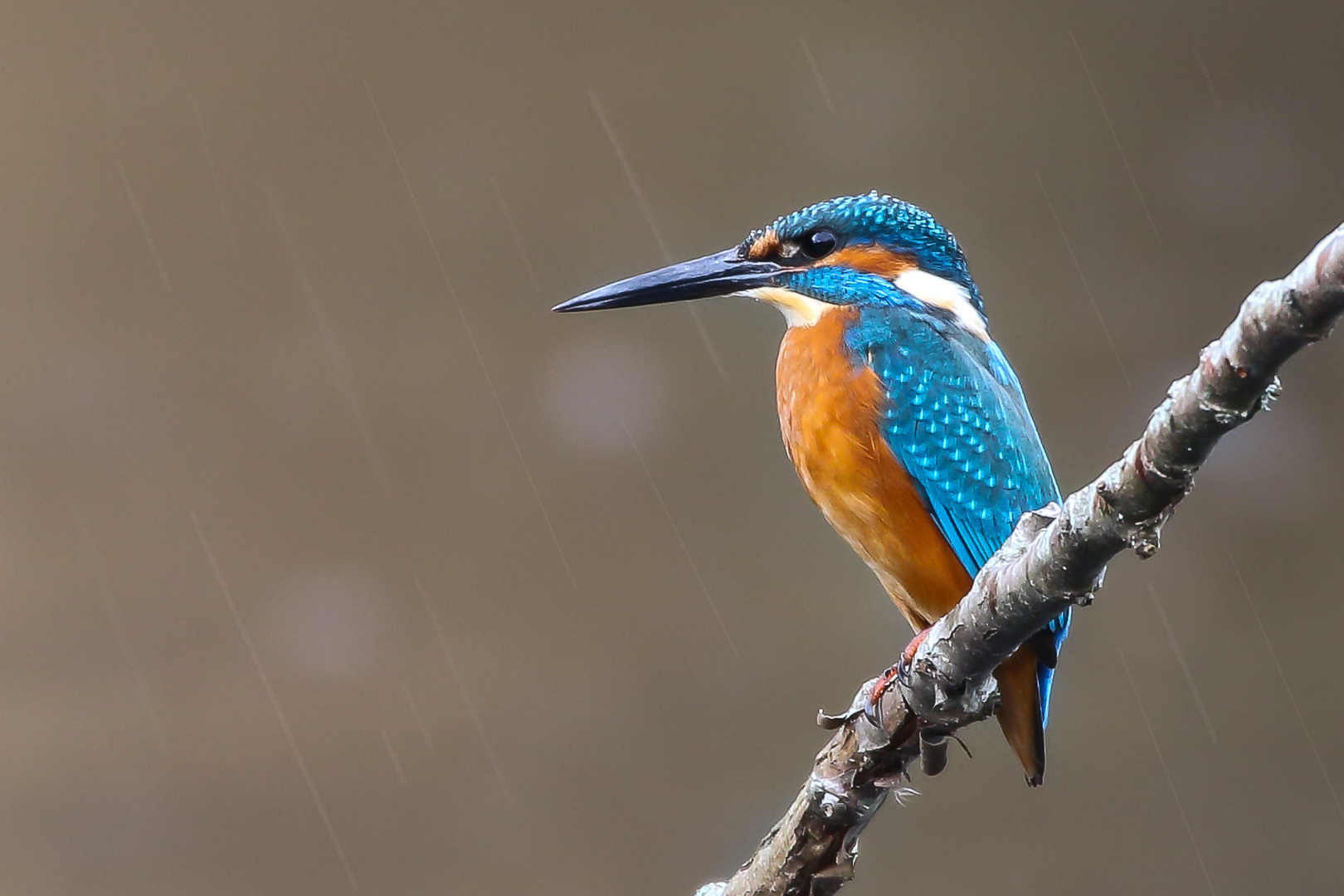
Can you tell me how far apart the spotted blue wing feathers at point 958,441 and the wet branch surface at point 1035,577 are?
10.7 inches

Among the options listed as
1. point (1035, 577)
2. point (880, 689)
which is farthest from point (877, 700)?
point (1035, 577)

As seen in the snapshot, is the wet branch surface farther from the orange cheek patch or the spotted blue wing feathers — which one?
the orange cheek patch

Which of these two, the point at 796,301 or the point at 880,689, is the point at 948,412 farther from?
the point at 880,689

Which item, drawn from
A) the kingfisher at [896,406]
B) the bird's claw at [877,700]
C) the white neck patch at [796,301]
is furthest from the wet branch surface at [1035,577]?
the white neck patch at [796,301]

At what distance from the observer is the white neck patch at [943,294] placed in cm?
143

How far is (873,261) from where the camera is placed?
143 cm

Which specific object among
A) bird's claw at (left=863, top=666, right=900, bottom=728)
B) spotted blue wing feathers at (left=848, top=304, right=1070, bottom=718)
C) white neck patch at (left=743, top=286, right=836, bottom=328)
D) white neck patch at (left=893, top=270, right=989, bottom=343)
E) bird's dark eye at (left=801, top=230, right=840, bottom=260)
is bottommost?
bird's claw at (left=863, top=666, right=900, bottom=728)

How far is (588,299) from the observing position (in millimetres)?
1358

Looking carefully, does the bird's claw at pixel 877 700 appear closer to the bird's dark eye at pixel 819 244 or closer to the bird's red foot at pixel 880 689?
the bird's red foot at pixel 880 689

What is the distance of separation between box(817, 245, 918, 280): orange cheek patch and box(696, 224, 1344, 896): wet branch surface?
Answer: 0.57m

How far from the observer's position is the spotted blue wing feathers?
4.02ft

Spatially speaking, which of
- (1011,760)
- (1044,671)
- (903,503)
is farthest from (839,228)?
(1011,760)

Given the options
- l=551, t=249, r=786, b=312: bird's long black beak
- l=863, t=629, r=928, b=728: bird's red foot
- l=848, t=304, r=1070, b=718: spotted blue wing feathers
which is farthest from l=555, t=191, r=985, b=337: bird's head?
l=863, t=629, r=928, b=728: bird's red foot

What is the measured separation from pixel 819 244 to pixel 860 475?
310 mm
